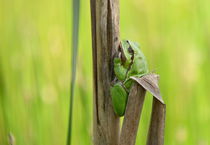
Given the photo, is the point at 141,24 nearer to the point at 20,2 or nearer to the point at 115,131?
the point at 20,2

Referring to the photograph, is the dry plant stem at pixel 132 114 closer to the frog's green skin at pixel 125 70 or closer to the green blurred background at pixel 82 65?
the frog's green skin at pixel 125 70

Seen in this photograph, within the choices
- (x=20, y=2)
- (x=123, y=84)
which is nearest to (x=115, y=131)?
(x=123, y=84)

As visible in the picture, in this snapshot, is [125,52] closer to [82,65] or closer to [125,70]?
[125,70]

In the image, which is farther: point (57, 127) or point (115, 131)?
point (57, 127)

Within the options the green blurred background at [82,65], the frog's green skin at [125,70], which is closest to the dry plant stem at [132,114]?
the frog's green skin at [125,70]

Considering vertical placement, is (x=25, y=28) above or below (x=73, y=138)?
above

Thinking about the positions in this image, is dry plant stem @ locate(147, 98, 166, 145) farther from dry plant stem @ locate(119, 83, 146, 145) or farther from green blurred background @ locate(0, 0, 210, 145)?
green blurred background @ locate(0, 0, 210, 145)
